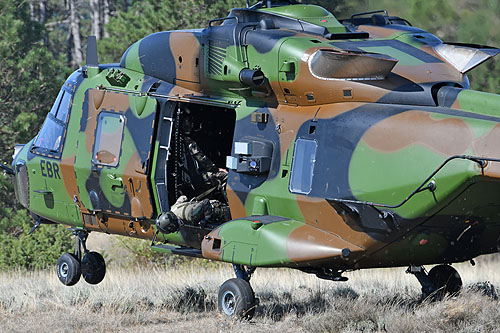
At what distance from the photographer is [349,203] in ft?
30.8

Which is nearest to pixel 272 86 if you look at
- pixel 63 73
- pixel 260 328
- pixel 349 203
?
pixel 349 203

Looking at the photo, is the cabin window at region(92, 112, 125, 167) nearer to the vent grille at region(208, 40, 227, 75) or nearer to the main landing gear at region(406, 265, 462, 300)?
the vent grille at region(208, 40, 227, 75)

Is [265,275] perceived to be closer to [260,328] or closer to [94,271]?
[94,271]

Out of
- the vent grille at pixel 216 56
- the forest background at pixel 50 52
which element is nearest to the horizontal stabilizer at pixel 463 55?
the vent grille at pixel 216 56

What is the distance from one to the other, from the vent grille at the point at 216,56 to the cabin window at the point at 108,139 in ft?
5.38

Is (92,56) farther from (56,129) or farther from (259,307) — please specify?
(259,307)

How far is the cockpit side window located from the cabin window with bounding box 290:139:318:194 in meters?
4.22

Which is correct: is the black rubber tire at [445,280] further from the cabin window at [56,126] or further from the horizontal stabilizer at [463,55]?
the cabin window at [56,126]

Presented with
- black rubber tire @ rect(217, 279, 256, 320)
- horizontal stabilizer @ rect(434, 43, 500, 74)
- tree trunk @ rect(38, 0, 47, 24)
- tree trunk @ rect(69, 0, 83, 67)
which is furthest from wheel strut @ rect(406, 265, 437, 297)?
tree trunk @ rect(38, 0, 47, 24)

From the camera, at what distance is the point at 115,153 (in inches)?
470

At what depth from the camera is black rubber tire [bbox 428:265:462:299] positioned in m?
11.7

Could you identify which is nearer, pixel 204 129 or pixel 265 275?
pixel 204 129

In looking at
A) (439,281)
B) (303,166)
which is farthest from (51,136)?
(439,281)

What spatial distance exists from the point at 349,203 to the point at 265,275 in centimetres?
747
